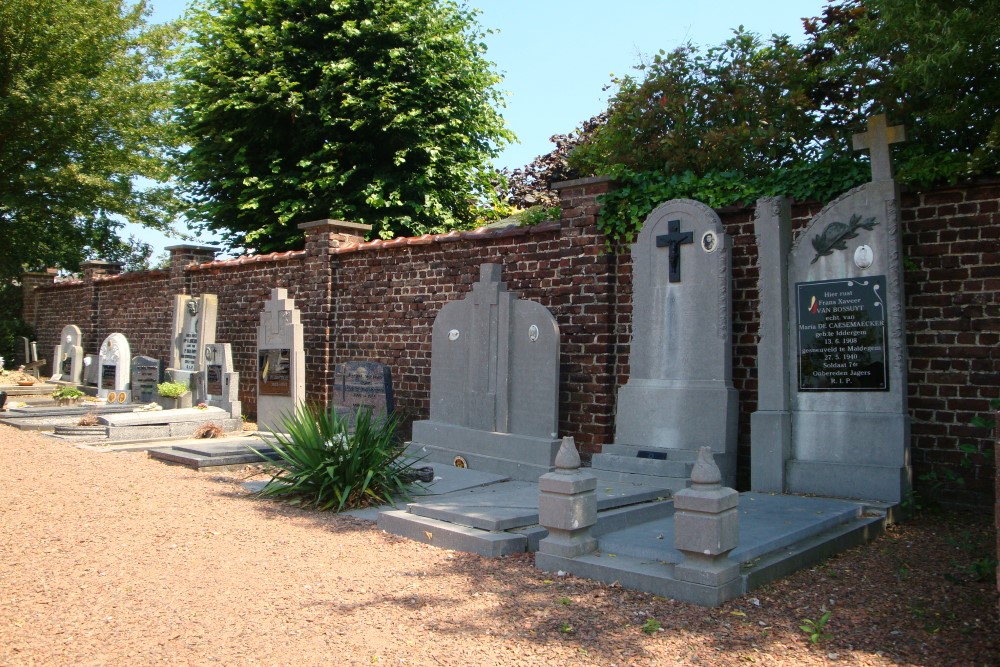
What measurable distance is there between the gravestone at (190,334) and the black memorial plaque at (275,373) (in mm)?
2165

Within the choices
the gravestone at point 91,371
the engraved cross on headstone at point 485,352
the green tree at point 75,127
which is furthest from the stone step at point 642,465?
the green tree at point 75,127

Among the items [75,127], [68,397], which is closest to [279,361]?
[68,397]

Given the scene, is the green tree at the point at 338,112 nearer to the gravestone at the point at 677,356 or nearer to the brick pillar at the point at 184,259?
the brick pillar at the point at 184,259

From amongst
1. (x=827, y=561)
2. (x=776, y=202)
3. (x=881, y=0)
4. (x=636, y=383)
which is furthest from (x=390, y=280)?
(x=827, y=561)

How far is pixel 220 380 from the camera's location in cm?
1253

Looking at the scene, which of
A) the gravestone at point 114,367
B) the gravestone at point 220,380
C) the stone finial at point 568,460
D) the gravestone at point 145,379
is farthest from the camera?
the gravestone at point 114,367

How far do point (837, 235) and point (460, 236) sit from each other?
4.78m

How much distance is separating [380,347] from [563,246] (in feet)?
11.6

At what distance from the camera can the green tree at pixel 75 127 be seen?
19078mm

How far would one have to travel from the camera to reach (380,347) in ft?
36.0

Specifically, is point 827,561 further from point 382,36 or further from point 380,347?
point 382,36

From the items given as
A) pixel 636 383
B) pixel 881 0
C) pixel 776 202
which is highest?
pixel 881 0

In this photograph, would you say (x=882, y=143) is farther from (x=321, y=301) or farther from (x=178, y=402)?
(x=178, y=402)

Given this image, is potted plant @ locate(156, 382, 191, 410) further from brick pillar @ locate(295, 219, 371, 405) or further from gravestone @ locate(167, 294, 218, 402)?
brick pillar @ locate(295, 219, 371, 405)
